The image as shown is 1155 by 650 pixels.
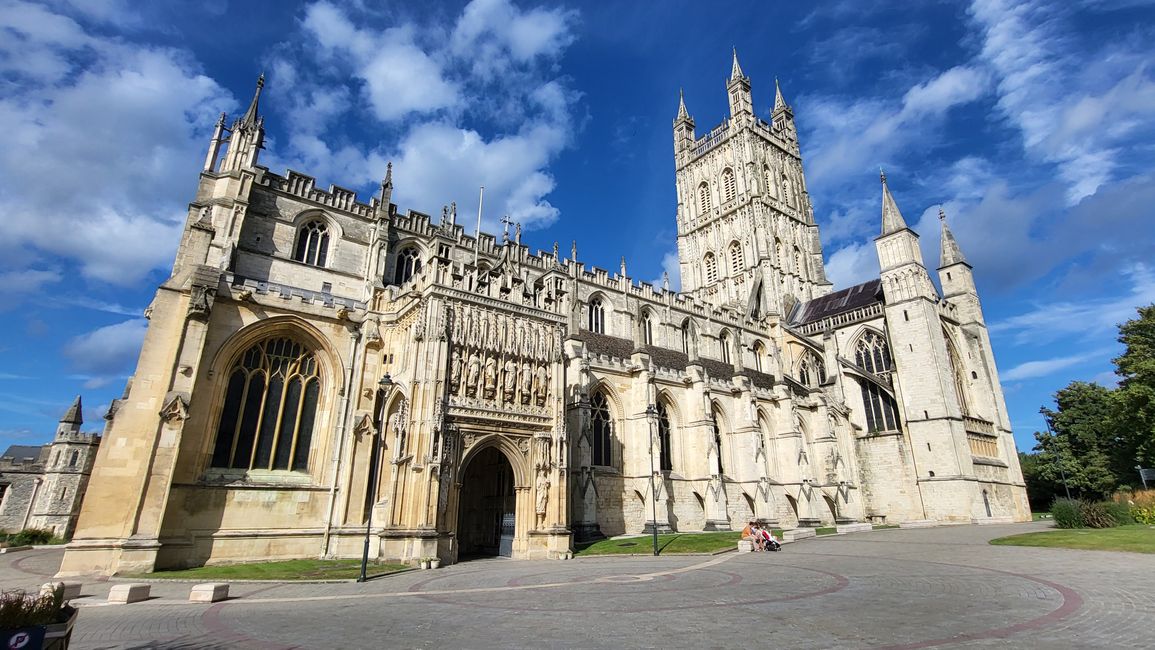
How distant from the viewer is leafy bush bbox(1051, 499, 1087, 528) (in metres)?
21.6

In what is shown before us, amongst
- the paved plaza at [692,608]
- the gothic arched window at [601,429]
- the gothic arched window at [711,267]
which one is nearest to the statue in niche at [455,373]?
the paved plaza at [692,608]

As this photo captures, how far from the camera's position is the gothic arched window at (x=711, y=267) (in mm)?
57344

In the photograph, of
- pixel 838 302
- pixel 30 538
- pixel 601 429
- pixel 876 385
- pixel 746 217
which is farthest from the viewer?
pixel 746 217

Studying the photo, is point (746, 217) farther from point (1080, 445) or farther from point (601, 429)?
point (601, 429)

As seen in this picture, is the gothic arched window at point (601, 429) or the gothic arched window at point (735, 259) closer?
the gothic arched window at point (601, 429)

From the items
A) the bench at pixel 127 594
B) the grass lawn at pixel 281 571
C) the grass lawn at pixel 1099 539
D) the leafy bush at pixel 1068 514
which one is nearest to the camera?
the bench at pixel 127 594

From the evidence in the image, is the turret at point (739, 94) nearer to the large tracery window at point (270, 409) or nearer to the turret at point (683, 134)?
the turret at point (683, 134)

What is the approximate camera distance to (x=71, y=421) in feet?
147

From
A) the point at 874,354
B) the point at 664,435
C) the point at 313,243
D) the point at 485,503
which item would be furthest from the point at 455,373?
the point at 874,354

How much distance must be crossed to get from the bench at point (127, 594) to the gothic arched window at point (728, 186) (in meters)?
55.7

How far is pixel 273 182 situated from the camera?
2800cm

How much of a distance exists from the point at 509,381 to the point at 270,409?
8760 millimetres

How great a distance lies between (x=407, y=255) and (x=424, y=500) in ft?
58.2

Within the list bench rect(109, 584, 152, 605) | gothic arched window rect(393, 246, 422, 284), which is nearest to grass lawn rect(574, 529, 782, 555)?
bench rect(109, 584, 152, 605)
